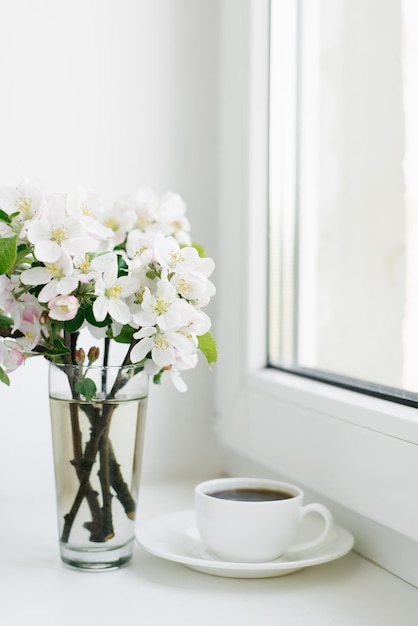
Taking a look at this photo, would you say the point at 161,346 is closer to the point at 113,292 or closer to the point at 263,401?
the point at 113,292

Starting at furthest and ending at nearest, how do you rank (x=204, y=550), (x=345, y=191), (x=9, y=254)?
(x=345, y=191) → (x=204, y=550) → (x=9, y=254)

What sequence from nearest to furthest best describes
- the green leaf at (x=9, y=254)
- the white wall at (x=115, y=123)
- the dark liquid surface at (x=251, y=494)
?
the green leaf at (x=9, y=254) < the dark liquid surface at (x=251, y=494) < the white wall at (x=115, y=123)

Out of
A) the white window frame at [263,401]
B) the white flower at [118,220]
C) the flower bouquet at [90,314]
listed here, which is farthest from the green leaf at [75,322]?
the white window frame at [263,401]

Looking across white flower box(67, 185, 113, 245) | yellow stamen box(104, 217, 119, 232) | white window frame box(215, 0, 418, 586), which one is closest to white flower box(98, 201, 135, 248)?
yellow stamen box(104, 217, 119, 232)

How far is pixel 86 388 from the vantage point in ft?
2.31

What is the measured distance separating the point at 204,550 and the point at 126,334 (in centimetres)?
24

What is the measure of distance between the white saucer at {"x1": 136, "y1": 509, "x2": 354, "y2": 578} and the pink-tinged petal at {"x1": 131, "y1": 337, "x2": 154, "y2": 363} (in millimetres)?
194

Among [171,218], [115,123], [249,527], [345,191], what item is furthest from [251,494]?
[115,123]

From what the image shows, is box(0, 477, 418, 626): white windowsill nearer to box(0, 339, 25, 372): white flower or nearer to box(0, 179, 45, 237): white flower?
box(0, 339, 25, 372): white flower

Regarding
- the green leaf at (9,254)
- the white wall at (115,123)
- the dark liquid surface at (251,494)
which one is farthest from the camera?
the white wall at (115,123)

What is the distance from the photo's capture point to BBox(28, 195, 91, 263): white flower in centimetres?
63

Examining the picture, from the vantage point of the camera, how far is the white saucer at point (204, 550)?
27.3 inches

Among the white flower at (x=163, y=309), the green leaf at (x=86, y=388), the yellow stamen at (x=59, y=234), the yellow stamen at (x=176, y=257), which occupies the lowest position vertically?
the green leaf at (x=86, y=388)

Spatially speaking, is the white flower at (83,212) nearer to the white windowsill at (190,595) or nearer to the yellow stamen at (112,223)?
the yellow stamen at (112,223)
